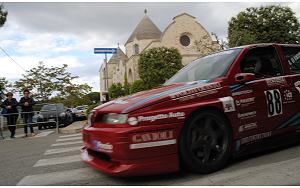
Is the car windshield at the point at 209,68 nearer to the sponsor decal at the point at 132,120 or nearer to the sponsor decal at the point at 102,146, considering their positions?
the sponsor decal at the point at 132,120

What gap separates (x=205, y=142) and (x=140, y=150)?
898 mm

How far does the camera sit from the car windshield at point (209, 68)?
5.15 m

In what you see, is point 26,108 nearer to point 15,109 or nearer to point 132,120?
point 15,109

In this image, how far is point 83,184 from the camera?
4496 millimetres

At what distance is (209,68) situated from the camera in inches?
213

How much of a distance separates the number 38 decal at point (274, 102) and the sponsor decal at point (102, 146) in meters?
2.35

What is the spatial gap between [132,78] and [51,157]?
72.2m

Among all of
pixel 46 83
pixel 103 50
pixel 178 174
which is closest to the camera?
pixel 178 174

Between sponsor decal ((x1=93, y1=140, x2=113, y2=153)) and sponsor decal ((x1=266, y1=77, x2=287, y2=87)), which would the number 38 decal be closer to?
sponsor decal ((x1=266, y1=77, x2=287, y2=87))

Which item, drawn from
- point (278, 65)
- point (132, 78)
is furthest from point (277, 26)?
point (278, 65)

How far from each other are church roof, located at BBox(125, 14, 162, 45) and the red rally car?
77.0 m

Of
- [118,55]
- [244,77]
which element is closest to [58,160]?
[244,77]

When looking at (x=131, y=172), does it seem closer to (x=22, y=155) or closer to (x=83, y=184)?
(x=83, y=184)

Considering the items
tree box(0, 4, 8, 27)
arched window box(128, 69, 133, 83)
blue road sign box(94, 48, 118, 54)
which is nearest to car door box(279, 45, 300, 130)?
blue road sign box(94, 48, 118, 54)
